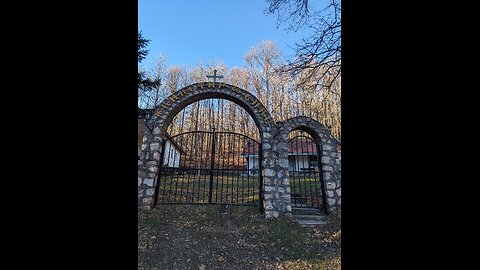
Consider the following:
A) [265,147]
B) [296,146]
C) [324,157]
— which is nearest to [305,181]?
[324,157]

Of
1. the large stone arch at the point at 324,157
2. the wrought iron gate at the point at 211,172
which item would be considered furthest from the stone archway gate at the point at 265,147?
the wrought iron gate at the point at 211,172

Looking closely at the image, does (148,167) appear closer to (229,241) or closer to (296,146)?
(229,241)

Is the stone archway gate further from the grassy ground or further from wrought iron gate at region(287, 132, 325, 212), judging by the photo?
the grassy ground

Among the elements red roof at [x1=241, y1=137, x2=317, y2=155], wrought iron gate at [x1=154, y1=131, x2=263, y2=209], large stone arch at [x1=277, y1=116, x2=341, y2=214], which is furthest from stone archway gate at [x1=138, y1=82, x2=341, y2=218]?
red roof at [x1=241, y1=137, x2=317, y2=155]

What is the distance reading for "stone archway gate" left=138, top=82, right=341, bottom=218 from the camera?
254 inches

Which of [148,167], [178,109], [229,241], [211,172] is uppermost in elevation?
[178,109]

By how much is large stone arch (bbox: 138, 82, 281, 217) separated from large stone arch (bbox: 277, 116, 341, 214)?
0.23 meters

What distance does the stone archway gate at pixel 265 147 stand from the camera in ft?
21.2

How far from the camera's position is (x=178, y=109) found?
692cm

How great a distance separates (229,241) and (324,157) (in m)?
3.50

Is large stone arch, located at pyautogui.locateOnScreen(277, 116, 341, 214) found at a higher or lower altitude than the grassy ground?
higher
